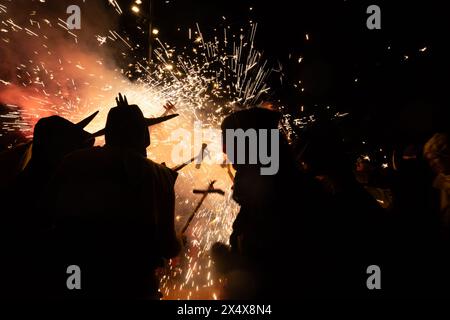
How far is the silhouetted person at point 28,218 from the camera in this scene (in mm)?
1881

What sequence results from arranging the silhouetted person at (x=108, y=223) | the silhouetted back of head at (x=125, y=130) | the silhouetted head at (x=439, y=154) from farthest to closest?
the silhouetted head at (x=439, y=154), the silhouetted back of head at (x=125, y=130), the silhouetted person at (x=108, y=223)

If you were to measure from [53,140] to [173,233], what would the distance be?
5.15 ft

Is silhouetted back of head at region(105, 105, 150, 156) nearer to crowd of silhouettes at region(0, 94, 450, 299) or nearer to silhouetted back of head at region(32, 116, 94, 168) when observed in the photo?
crowd of silhouettes at region(0, 94, 450, 299)

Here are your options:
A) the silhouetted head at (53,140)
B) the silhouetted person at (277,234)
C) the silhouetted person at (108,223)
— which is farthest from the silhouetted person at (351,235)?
the silhouetted head at (53,140)

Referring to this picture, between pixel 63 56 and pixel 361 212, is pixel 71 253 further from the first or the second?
pixel 63 56

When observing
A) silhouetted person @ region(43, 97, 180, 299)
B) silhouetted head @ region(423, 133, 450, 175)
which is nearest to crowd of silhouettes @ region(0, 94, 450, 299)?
silhouetted person @ region(43, 97, 180, 299)

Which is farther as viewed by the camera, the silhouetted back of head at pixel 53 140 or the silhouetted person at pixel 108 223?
the silhouetted back of head at pixel 53 140

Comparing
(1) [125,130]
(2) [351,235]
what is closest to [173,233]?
(1) [125,130]

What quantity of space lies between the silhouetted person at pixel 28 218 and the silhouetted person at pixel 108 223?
0.68ft

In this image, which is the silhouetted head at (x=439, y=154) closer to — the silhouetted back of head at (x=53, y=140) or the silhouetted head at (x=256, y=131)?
the silhouetted head at (x=256, y=131)

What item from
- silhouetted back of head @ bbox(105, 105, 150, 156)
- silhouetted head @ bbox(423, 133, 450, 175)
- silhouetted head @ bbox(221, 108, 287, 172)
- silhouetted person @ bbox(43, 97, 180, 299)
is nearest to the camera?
silhouetted person @ bbox(43, 97, 180, 299)

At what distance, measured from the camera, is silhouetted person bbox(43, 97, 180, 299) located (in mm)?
1794
